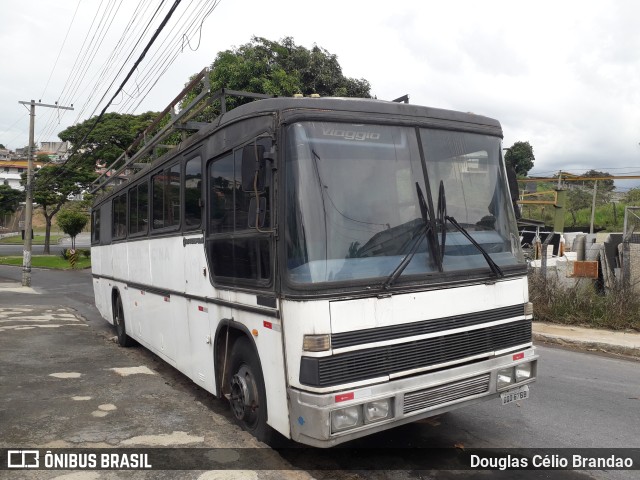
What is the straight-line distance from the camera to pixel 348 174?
416cm

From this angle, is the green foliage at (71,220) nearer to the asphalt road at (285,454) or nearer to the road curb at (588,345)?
the asphalt road at (285,454)

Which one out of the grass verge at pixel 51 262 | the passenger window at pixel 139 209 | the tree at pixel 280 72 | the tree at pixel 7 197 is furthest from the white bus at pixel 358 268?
the tree at pixel 7 197

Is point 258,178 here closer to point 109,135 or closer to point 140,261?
point 140,261

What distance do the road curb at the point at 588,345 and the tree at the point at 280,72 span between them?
33.5ft

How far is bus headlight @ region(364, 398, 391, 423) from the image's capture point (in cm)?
386

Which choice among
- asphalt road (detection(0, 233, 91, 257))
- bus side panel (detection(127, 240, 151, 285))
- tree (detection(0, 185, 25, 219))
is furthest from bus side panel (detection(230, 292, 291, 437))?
tree (detection(0, 185, 25, 219))

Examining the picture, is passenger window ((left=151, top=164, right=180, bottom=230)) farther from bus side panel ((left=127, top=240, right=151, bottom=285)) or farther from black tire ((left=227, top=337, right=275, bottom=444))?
black tire ((left=227, top=337, right=275, bottom=444))

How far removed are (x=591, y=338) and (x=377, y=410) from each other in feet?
23.2

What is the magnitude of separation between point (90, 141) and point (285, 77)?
2543 centimetres

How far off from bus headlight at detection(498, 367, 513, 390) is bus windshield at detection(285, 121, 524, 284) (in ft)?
2.85

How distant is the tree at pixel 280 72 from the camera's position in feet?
55.9

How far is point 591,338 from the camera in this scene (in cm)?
954

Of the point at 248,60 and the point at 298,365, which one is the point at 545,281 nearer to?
the point at 298,365

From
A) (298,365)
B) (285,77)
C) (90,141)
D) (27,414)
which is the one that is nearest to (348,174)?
(298,365)
